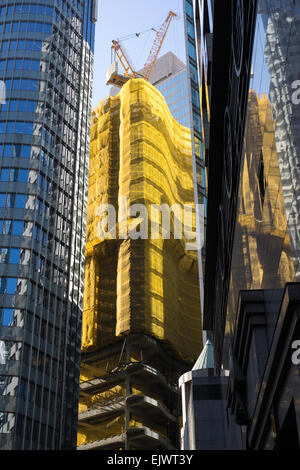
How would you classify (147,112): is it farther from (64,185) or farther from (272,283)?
(272,283)

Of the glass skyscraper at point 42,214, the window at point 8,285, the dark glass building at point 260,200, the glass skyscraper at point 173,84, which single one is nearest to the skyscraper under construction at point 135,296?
the glass skyscraper at point 42,214

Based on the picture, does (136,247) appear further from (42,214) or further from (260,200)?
(260,200)

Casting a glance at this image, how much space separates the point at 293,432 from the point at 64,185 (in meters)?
53.2

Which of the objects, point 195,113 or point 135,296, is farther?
point 135,296

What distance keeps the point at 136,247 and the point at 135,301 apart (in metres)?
6.97

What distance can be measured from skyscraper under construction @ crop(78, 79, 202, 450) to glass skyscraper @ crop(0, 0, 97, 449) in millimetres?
9908

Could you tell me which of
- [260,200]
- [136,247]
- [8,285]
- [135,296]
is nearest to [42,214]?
[8,285]

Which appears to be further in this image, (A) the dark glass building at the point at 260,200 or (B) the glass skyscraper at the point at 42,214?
(B) the glass skyscraper at the point at 42,214

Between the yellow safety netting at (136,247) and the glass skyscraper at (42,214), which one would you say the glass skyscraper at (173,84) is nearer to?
the yellow safety netting at (136,247)

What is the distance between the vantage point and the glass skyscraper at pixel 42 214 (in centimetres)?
5006

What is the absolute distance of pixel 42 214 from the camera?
58.2 m

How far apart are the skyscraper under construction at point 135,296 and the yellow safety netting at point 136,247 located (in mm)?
136

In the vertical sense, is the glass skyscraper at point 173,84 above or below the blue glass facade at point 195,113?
above
